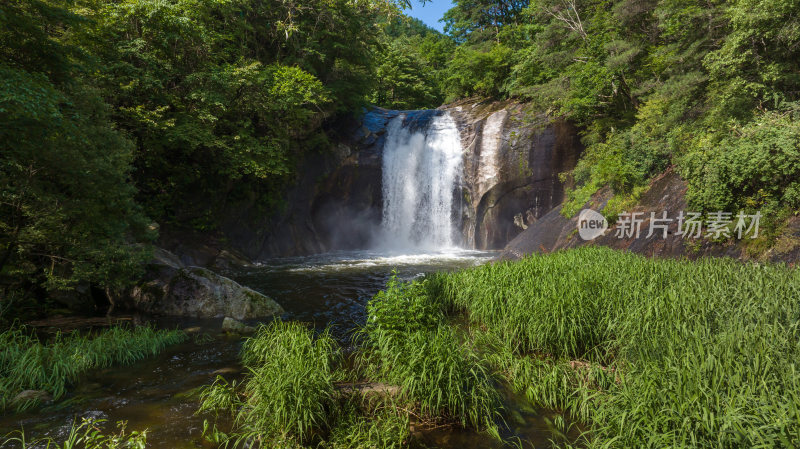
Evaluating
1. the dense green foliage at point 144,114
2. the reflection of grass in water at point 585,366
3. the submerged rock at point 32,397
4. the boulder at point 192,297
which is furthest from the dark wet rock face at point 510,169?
the submerged rock at point 32,397

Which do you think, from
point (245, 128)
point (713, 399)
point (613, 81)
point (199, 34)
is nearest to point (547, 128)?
point (613, 81)

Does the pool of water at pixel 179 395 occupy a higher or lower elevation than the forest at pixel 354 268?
lower

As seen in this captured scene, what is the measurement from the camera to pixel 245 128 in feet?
45.3

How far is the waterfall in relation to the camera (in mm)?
19812

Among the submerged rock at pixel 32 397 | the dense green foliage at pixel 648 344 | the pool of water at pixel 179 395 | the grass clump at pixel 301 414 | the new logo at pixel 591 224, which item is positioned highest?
the new logo at pixel 591 224

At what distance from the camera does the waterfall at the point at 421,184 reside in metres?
19.8

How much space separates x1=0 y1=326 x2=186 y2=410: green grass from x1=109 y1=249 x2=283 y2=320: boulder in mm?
1638

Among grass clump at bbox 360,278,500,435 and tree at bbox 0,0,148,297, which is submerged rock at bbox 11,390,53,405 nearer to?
tree at bbox 0,0,148,297

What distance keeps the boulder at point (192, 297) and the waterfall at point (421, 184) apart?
12.8 m

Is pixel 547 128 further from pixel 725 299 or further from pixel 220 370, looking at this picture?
pixel 220 370

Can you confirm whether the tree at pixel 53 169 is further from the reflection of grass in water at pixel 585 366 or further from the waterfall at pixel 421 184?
the waterfall at pixel 421 184

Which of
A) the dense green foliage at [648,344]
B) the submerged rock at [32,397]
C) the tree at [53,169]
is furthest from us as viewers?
the tree at [53,169]

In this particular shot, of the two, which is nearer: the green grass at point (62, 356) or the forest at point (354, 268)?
the forest at point (354, 268)

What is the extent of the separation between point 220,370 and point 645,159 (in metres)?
12.4
